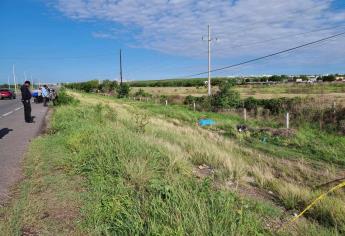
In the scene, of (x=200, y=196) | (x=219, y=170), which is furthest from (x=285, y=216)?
(x=219, y=170)

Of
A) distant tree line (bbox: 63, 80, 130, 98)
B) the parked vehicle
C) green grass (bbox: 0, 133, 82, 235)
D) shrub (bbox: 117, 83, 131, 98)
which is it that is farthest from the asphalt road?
distant tree line (bbox: 63, 80, 130, 98)

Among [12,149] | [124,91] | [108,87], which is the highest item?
[108,87]

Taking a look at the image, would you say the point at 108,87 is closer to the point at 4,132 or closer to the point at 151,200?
the point at 4,132

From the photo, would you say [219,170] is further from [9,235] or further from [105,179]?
[9,235]

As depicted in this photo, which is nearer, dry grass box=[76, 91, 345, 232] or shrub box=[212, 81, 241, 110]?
dry grass box=[76, 91, 345, 232]

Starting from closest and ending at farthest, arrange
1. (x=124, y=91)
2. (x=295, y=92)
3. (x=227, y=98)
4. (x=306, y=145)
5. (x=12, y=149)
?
(x=12, y=149) < (x=306, y=145) < (x=227, y=98) < (x=124, y=91) < (x=295, y=92)

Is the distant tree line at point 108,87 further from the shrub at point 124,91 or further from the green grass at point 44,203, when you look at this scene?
the green grass at point 44,203

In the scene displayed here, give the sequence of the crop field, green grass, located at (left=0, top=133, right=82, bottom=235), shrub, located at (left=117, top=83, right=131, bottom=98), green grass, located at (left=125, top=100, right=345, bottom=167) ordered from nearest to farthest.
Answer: green grass, located at (left=0, top=133, right=82, bottom=235), green grass, located at (left=125, top=100, right=345, bottom=167), the crop field, shrub, located at (left=117, top=83, right=131, bottom=98)

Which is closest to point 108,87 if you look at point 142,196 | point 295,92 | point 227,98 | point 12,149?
point 295,92

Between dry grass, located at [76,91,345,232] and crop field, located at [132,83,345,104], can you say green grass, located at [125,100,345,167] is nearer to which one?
dry grass, located at [76,91,345,232]

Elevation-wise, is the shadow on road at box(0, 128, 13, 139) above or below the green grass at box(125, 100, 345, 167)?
above

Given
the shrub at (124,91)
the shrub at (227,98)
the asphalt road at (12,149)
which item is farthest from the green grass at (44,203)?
the shrub at (124,91)

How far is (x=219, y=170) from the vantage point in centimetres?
779

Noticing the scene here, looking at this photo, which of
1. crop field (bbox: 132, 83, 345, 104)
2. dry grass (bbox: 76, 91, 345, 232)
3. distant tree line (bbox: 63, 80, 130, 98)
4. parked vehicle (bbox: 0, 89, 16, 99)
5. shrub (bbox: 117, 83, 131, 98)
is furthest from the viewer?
distant tree line (bbox: 63, 80, 130, 98)
